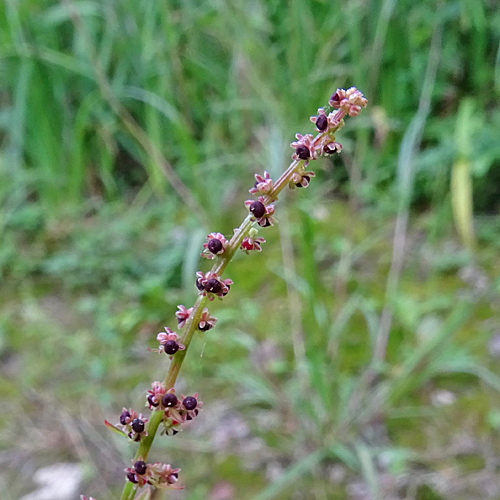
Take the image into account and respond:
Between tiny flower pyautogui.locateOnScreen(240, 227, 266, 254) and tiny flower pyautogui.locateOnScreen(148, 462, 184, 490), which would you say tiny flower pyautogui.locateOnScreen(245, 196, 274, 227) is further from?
tiny flower pyautogui.locateOnScreen(148, 462, 184, 490)

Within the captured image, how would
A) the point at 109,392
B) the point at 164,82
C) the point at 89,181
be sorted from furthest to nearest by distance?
the point at 89,181
the point at 164,82
the point at 109,392

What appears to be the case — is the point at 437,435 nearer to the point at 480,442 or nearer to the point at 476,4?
the point at 480,442

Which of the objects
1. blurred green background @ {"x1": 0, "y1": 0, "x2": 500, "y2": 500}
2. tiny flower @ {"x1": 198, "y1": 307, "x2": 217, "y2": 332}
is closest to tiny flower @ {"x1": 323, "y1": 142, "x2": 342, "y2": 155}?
tiny flower @ {"x1": 198, "y1": 307, "x2": 217, "y2": 332}

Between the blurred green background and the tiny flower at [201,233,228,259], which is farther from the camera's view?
the blurred green background

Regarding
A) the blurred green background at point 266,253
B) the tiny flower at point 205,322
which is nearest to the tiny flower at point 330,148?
the tiny flower at point 205,322

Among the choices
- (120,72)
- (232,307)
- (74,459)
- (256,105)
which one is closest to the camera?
(74,459)

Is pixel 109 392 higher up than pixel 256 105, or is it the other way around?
pixel 256 105

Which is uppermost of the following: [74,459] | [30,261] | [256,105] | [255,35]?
[256,105]

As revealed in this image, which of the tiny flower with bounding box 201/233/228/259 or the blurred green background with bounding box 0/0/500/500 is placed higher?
the blurred green background with bounding box 0/0/500/500

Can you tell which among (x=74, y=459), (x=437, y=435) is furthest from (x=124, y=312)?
(x=437, y=435)
